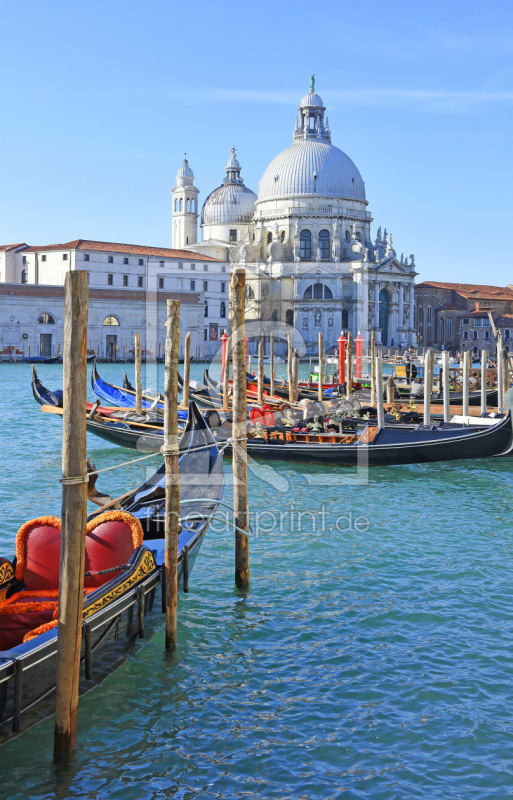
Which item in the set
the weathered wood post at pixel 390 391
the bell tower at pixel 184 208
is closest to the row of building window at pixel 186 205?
the bell tower at pixel 184 208

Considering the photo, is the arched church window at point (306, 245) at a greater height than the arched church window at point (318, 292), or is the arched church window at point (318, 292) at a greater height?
the arched church window at point (306, 245)

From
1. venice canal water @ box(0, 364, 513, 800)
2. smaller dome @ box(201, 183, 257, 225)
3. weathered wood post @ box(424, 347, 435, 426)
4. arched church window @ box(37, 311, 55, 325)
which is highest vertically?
smaller dome @ box(201, 183, 257, 225)

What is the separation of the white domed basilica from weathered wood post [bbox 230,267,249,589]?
37.8m

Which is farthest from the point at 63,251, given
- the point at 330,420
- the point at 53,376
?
the point at 330,420

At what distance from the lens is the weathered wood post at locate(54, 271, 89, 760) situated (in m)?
3.40

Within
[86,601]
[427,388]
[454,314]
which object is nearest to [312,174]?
[454,314]

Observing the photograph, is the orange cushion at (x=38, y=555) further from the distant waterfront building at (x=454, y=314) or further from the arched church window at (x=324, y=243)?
the distant waterfront building at (x=454, y=314)

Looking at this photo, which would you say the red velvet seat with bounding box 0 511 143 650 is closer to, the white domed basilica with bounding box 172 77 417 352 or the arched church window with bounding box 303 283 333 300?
the white domed basilica with bounding box 172 77 417 352

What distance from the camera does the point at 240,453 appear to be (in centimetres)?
551

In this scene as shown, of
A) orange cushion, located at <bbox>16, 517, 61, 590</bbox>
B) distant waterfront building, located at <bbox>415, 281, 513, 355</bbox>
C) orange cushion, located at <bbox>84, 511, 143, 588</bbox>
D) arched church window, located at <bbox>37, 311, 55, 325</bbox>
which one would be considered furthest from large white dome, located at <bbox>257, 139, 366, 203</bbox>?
orange cushion, located at <bbox>16, 517, 61, 590</bbox>

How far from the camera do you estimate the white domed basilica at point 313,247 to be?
4453cm

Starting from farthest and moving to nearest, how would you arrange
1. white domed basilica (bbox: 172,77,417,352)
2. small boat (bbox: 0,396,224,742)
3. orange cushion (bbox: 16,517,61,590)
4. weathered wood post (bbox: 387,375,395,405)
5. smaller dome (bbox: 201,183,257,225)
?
smaller dome (bbox: 201,183,257,225)
white domed basilica (bbox: 172,77,417,352)
weathered wood post (bbox: 387,375,395,405)
orange cushion (bbox: 16,517,61,590)
small boat (bbox: 0,396,224,742)

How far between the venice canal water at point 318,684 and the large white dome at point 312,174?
40915 millimetres

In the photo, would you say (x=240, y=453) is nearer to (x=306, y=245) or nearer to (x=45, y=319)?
(x=45, y=319)
